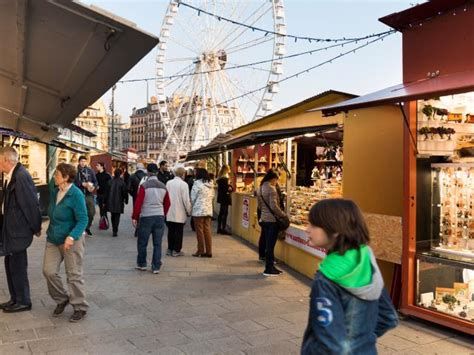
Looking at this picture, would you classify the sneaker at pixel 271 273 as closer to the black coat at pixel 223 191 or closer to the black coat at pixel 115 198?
the black coat at pixel 223 191

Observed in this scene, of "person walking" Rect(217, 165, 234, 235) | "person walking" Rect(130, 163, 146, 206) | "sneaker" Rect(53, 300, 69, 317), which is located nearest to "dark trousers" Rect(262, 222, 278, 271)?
"sneaker" Rect(53, 300, 69, 317)

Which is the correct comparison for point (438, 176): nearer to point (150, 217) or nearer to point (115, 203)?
point (150, 217)

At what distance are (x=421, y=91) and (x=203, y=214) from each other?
5365 mm

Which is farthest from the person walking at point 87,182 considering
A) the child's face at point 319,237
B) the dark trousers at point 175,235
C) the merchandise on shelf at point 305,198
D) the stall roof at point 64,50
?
the child's face at point 319,237

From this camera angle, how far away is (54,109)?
26.9 ft

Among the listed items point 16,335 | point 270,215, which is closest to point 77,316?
point 16,335

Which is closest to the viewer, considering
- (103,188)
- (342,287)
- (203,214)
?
(342,287)

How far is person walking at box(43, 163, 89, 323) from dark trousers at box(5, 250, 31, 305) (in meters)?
0.34

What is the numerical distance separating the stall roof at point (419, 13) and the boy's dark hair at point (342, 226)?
398cm

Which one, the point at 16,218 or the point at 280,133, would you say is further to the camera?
the point at 280,133

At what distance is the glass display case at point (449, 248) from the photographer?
4.98 metres

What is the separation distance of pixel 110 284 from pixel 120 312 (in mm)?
1368

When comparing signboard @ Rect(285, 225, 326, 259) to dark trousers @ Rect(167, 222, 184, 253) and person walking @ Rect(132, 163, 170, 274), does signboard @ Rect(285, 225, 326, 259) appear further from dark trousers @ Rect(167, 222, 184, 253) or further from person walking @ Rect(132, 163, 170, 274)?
person walking @ Rect(132, 163, 170, 274)

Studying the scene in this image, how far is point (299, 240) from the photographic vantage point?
25.4 ft
